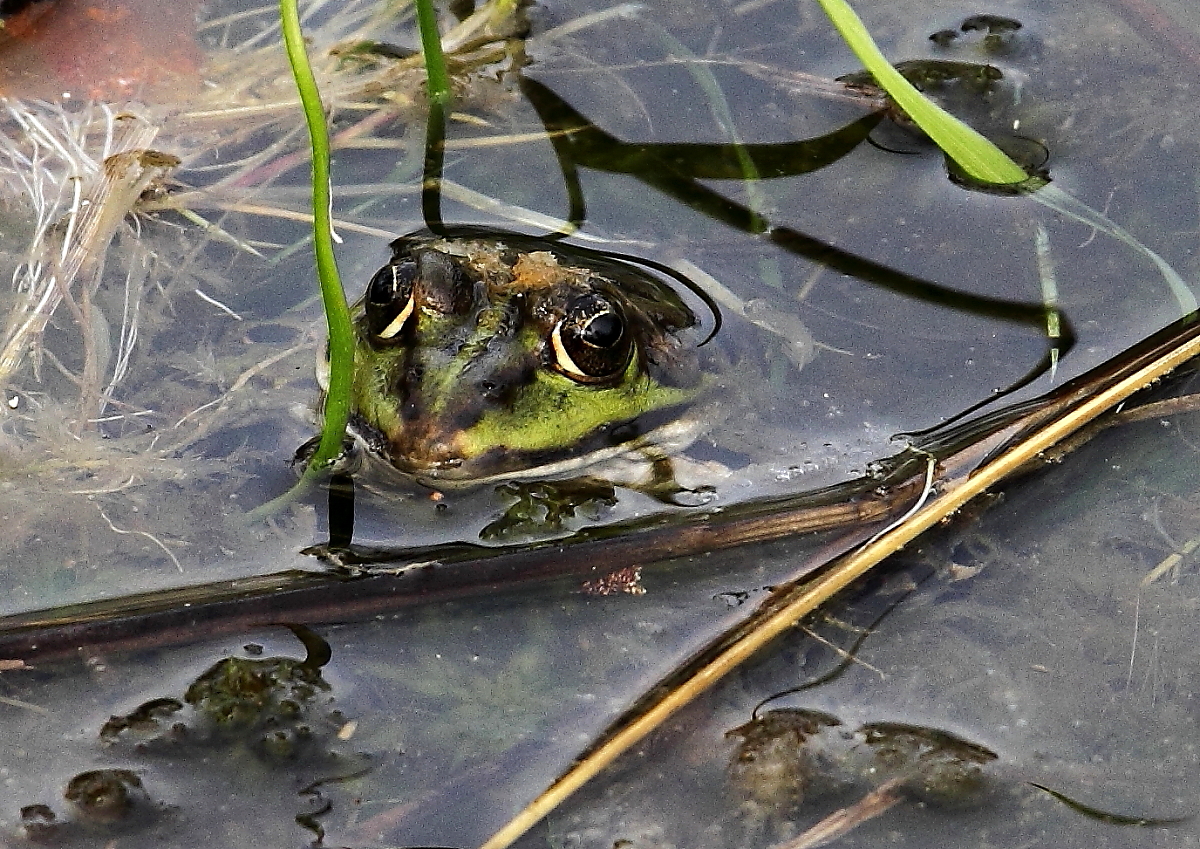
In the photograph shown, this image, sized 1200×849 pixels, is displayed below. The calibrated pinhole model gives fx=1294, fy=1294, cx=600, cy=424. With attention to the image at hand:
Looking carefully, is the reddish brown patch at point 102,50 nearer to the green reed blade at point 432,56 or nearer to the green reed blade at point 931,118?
the green reed blade at point 432,56

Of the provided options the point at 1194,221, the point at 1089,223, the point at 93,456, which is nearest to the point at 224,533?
the point at 93,456

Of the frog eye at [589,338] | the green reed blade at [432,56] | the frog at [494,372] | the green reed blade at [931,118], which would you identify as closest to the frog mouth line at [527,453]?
the frog at [494,372]

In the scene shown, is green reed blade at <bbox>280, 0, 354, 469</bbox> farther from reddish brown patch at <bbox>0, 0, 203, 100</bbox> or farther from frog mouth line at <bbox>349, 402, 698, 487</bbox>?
reddish brown patch at <bbox>0, 0, 203, 100</bbox>

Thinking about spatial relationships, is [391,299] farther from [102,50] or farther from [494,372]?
[102,50]

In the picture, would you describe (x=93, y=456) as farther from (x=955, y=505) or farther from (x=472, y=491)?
(x=955, y=505)

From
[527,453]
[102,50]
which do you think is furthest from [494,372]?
[102,50]

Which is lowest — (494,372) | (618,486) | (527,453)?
(618,486)
